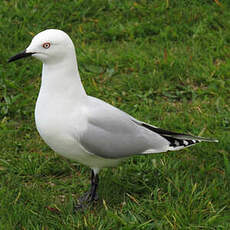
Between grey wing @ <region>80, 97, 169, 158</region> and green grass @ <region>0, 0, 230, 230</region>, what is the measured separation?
35cm

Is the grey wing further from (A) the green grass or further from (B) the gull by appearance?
(A) the green grass

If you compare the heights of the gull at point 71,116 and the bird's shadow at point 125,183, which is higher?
the gull at point 71,116

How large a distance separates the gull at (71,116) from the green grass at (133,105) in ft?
1.33

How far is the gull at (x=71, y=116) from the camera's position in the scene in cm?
317

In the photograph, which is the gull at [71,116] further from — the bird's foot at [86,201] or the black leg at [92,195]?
the bird's foot at [86,201]

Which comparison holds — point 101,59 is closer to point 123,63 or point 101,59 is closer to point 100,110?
point 123,63

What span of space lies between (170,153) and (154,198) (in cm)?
72

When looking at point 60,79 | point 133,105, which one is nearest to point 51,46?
point 60,79

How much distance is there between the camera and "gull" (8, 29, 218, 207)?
317 centimetres

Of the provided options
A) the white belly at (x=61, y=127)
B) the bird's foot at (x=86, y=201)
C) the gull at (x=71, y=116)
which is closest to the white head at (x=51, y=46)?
the gull at (x=71, y=116)

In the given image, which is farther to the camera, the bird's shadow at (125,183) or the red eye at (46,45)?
the bird's shadow at (125,183)

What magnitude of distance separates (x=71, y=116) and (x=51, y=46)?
0.48m

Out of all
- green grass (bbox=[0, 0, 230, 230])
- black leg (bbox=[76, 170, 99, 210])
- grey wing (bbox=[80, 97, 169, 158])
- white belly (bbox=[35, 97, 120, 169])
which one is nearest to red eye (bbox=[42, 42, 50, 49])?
white belly (bbox=[35, 97, 120, 169])

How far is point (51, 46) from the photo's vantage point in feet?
10.3
